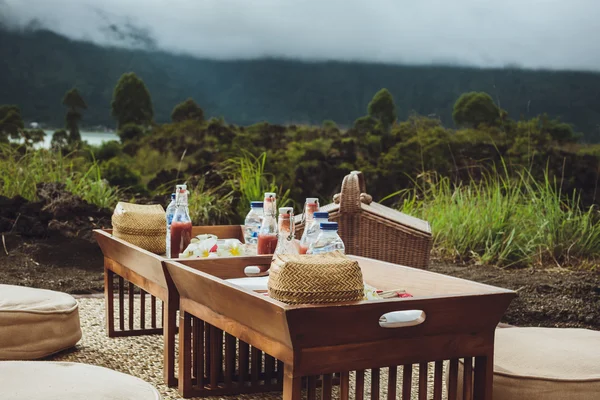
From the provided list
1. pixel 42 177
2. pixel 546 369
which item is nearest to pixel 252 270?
pixel 546 369

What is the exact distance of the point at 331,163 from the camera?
366 inches

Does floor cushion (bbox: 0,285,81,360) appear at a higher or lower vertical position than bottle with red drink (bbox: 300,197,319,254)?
lower

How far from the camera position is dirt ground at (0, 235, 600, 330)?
166 inches

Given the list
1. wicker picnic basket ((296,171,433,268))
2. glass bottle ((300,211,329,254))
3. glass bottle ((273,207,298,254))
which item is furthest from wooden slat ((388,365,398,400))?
wicker picnic basket ((296,171,433,268))

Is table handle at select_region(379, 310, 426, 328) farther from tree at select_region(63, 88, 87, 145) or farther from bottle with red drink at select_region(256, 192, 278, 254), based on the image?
tree at select_region(63, 88, 87, 145)

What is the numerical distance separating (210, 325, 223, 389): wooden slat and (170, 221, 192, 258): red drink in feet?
1.85

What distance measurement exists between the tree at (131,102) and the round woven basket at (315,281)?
8578 mm

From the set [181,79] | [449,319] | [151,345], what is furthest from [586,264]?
[181,79]

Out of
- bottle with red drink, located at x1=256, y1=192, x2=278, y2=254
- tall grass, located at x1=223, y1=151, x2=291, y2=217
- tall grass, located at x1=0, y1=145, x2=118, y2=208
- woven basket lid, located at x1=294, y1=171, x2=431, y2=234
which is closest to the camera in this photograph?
bottle with red drink, located at x1=256, y1=192, x2=278, y2=254

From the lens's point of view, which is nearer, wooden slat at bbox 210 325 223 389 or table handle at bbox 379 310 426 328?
table handle at bbox 379 310 426 328

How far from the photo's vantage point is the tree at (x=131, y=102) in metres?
10.2

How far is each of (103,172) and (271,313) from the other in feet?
22.8

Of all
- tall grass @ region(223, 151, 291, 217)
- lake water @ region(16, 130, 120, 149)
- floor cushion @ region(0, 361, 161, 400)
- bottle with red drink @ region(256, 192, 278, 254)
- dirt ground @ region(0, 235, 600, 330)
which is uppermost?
bottle with red drink @ region(256, 192, 278, 254)

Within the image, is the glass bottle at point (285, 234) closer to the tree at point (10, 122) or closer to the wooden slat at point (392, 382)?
the wooden slat at point (392, 382)
